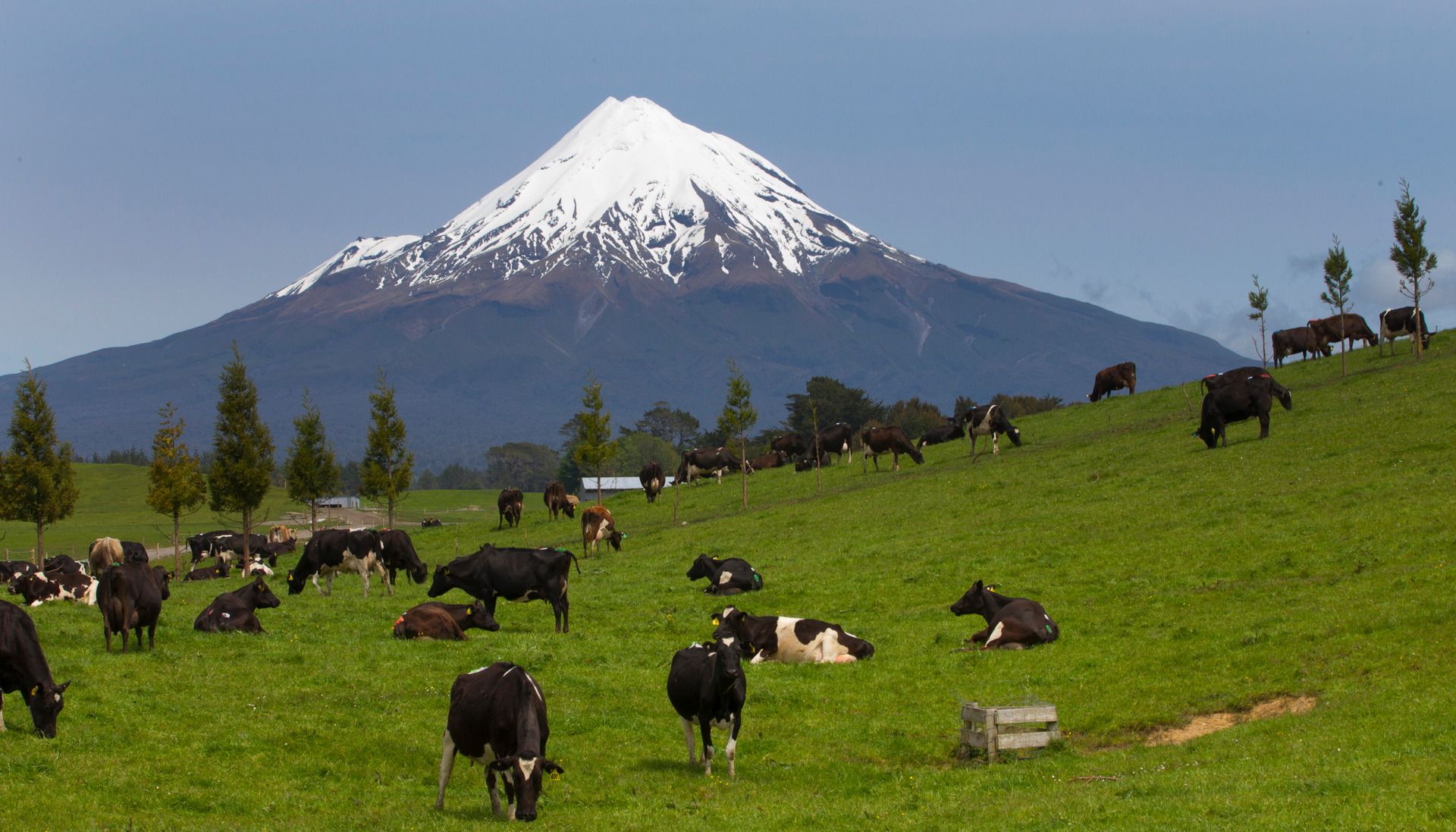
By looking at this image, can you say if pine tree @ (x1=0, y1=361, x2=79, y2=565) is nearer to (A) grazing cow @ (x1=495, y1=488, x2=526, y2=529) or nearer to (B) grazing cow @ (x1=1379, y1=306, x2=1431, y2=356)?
(A) grazing cow @ (x1=495, y1=488, x2=526, y2=529)

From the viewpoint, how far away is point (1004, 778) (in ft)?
41.1

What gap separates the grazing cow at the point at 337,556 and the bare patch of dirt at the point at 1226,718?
63.2 feet

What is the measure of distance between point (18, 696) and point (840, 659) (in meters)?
11.1

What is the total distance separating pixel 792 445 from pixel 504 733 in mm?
48580

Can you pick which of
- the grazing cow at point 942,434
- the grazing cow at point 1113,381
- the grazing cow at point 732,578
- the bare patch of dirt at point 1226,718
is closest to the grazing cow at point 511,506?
the grazing cow at point 942,434

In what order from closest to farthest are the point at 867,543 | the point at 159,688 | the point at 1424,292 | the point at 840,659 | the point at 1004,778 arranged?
the point at 1004,778 → the point at 159,688 → the point at 840,659 → the point at 867,543 → the point at 1424,292

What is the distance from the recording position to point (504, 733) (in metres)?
11.6

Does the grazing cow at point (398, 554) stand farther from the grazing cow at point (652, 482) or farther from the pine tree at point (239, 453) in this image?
the grazing cow at point (652, 482)

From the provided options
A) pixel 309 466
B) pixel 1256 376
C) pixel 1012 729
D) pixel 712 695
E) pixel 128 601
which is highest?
pixel 309 466

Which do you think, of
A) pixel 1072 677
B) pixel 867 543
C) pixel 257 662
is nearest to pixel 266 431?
pixel 867 543

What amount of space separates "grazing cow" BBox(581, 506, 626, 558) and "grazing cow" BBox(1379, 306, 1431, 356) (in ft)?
97.8

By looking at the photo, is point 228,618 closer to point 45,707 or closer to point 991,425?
point 45,707

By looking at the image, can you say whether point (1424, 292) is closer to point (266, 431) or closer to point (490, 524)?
point (490, 524)

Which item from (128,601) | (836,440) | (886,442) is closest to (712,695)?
(128,601)
